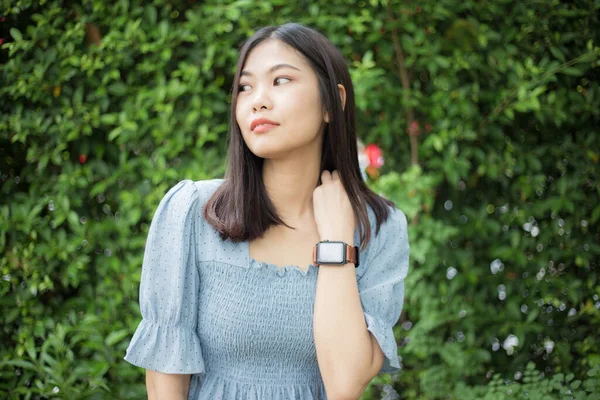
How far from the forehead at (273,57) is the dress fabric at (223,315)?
41 centimetres

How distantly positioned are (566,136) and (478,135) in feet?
1.47

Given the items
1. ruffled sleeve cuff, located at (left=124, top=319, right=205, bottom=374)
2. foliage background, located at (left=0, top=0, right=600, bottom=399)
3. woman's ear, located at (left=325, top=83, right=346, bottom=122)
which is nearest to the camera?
ruffled sleeve cuff, located at (left=124, top=319, right=205, bottom=374)

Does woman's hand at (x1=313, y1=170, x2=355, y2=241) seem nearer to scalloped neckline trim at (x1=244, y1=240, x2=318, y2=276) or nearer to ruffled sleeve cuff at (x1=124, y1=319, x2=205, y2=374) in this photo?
scalloped neckline trim at (x1=244, y1=240, x2=318, y2=276)

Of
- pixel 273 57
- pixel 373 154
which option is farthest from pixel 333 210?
pixel 373 154

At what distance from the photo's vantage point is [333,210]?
1.92 metres

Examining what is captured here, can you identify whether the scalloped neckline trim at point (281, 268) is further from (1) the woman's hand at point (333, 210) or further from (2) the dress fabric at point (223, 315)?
(1) the woman's hand at point (333, 210)

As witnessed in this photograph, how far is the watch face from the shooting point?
1798 mm

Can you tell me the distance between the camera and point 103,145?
2906 mm

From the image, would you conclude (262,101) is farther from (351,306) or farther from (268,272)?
(351,306)

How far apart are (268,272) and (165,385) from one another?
417 millimetres

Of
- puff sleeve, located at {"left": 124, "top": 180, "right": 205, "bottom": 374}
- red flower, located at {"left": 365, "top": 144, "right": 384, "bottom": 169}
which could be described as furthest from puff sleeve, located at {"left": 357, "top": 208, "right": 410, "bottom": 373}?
red flower, located at {"left": 365, "top": 144, "right": 384, "bottom": 169}

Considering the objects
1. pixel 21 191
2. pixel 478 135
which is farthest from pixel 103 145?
pixel 478 135

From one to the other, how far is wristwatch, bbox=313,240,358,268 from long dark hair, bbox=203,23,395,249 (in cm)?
13

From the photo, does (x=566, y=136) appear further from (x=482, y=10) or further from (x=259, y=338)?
(x=259, y=338)
